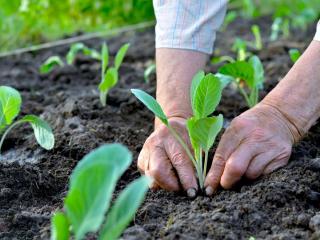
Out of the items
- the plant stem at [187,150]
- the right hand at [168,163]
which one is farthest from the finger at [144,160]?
the plant stem at [187,150]

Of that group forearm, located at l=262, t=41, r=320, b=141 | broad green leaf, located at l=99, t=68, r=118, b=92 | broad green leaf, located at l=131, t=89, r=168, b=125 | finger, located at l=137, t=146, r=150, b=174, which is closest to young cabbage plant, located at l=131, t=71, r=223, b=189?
broad green leaf, located at l=131, t=89, r=168, b=125

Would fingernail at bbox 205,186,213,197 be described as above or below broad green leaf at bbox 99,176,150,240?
below

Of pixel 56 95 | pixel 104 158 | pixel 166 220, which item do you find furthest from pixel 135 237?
pixel 56 95

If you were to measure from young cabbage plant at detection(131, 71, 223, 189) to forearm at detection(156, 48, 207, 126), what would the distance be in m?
0.18

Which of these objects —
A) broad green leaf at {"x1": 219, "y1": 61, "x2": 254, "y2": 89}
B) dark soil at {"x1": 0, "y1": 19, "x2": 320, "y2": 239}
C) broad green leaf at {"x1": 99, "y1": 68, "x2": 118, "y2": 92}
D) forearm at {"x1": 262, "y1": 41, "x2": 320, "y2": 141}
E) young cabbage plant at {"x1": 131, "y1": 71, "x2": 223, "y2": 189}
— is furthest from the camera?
broad green leaf at {"x1": 99, "y1": 68, "x2": 118, "y2": 92}

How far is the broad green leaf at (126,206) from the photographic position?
45.0 inches

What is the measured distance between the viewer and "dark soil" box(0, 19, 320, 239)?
1582 millimetres

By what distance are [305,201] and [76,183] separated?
816 millimetres

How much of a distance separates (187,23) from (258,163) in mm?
560

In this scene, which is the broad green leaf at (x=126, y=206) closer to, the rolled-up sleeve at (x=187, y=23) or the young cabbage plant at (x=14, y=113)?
the young cabbage plant at (x=14, y=113)

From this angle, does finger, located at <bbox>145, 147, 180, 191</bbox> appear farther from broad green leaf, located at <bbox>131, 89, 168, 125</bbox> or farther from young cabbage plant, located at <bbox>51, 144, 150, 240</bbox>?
young cabbage plant, located at <bbox>51, 144, 150, 240</bbox>

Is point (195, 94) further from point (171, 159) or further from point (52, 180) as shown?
point (52, 180)

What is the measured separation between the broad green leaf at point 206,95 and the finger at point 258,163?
201 millimetres

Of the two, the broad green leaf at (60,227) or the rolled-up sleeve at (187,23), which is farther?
the rolled-up sleeve at (187,23)
